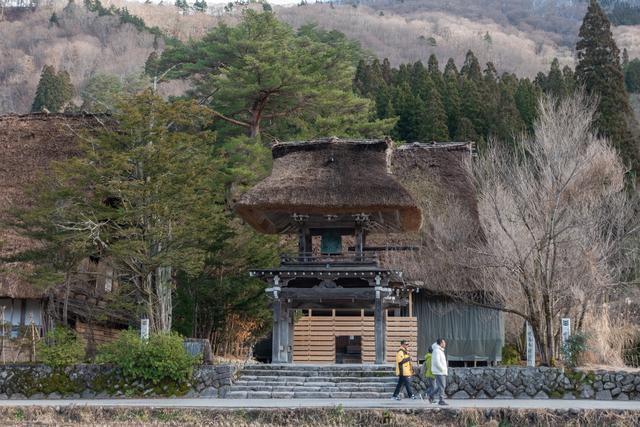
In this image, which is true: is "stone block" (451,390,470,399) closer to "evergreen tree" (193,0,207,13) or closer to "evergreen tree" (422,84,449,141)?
"evergreen tree" (422,84,449,141)

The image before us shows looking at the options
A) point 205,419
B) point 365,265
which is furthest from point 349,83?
point 205,419

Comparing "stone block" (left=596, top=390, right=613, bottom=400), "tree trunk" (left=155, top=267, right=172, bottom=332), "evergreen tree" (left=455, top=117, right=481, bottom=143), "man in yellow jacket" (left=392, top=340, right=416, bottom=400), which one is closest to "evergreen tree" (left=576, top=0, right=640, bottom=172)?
"evergreen tree" (left=455, top=117, right=481, bottom=143)

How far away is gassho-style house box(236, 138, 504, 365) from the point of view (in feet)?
70.5

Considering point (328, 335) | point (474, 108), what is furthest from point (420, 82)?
point (328, 335)

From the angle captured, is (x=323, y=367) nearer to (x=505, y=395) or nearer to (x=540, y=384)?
(x=505, y=395)

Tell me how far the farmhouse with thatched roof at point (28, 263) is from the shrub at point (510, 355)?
1148cm

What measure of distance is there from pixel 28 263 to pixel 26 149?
603cm

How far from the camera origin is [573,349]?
18.5 meters

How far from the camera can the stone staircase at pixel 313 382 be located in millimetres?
18344

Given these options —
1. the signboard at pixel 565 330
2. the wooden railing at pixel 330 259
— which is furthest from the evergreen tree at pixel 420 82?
the signboard at pixel 565 330

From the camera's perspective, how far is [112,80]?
2152 inches

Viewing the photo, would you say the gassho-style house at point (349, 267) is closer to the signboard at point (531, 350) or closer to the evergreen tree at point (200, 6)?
the signboard at point (531, 350)

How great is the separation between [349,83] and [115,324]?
46.9ft

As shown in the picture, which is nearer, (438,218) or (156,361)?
(156,361)
